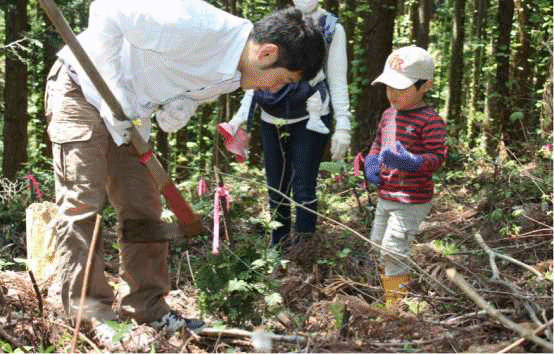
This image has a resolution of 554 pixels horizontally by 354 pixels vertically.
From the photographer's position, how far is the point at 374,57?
934 cm

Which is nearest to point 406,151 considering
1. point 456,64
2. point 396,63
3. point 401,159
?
point 401,159

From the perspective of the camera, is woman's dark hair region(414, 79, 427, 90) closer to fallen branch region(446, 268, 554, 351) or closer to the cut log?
fallen branch region(446, 268, 554, 351)

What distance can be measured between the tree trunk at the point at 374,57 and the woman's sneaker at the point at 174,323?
578 centimetres

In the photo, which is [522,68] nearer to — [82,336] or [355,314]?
[355,314]

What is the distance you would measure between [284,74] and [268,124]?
1.48 metres

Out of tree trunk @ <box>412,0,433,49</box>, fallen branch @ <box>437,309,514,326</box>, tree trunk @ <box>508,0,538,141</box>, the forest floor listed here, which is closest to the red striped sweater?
the forest floor

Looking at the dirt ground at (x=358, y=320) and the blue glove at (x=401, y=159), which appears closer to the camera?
the dirt ground at (x=358, y=320)

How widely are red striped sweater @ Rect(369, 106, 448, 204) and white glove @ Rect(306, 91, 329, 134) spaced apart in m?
0.61

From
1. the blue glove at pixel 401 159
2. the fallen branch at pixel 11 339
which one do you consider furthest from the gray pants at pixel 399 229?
the fallen branch at pixel 11 339

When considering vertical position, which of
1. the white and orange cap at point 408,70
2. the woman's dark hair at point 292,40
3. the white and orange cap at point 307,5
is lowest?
the white and orange cap at point 408,70

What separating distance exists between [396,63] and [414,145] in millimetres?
514

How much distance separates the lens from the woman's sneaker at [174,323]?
3594mm

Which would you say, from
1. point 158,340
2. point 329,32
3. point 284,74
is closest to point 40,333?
point 158,340

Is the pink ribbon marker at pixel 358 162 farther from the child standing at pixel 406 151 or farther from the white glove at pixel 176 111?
the white glove at pixel 176 111
